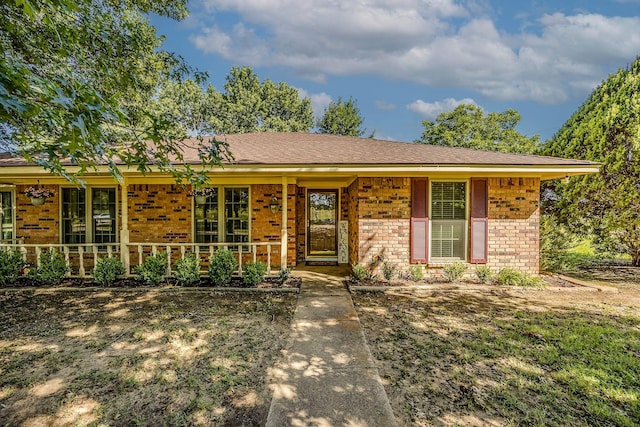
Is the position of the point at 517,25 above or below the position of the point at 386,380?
above

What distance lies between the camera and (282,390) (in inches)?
115

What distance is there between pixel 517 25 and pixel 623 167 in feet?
28.4

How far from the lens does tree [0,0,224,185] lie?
92.4 inches

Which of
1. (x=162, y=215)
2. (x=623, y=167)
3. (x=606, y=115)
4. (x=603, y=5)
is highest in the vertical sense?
(x=603, y=5)

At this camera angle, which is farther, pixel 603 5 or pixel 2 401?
pixel 603 5

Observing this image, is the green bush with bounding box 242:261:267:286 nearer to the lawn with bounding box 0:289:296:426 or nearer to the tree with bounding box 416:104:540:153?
Result: the lawn with bounding box 0:289:296:426

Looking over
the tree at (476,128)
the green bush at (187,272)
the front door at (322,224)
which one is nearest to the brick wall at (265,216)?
the front door at (322,224)

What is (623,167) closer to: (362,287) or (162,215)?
(362,287)

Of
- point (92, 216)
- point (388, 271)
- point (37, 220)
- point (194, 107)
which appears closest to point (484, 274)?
point (388, 271)

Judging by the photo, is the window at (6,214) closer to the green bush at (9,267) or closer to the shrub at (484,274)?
the green bush at (9,267)

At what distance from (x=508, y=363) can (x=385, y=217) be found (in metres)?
4.14

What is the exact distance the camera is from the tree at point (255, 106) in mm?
25953

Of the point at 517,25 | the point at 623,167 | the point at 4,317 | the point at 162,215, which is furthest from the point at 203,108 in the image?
the point at 623,167

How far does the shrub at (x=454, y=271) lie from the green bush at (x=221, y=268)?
4.81 meters
